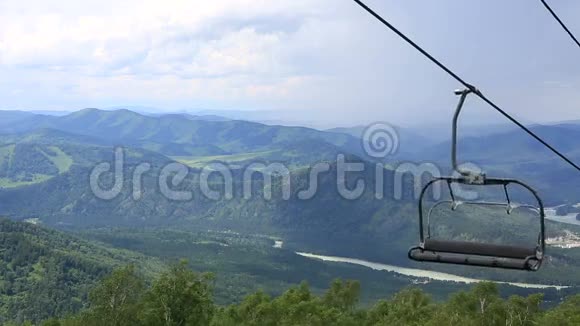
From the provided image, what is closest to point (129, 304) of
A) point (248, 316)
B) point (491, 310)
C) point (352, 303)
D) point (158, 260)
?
point (248, 316)

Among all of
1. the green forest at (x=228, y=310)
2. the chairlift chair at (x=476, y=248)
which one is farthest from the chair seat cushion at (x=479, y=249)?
the green forest at (x=228, y=310)

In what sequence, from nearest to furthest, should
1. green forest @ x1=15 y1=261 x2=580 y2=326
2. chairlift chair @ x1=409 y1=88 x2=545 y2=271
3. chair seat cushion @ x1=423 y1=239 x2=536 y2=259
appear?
chairlift chair @ x1=409 y1=88 x2=545 y2=271 < chair seat cushion @ x1=423 y1=239 x2=536 y2=259 < green forest @ x1=15 y1=261 x2=580 y2=326

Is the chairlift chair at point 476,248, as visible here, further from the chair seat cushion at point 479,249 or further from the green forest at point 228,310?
the green forest at point 228,310

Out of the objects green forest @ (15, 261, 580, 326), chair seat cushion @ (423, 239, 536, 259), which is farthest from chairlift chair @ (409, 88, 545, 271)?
green forest @ (15, 261, 580, 326)

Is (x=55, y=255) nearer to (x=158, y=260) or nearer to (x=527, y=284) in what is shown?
(x=158, y=260)

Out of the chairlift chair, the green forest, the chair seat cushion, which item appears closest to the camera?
the chairlift chair

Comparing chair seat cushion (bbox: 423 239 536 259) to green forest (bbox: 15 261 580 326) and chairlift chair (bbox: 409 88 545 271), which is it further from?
green forest (bbox: 15 261 580 326)
